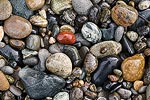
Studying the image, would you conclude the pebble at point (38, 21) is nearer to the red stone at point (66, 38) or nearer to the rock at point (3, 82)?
the red stone at point (66, 38)

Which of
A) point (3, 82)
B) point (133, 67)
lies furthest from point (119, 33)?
point (3, 82)

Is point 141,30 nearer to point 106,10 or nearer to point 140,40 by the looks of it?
point 140,40

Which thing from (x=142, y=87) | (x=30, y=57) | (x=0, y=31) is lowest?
(x=142, y=87)

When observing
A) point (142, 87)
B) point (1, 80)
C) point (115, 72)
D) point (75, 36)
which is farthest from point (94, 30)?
point (1, 80)

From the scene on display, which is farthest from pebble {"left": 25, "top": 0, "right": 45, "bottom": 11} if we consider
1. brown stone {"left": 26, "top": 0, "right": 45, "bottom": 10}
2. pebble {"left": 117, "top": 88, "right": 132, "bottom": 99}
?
pebble {"left": 117, "top": 88, "right": 132, "bottom": 99}

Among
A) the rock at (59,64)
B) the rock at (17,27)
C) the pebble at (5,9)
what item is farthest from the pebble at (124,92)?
the pebble at (5,9)
